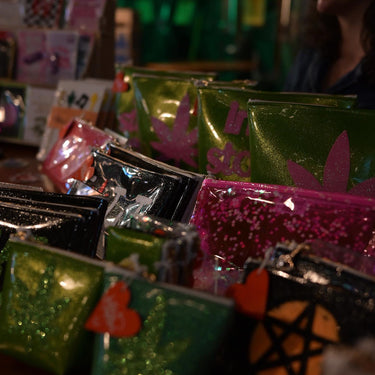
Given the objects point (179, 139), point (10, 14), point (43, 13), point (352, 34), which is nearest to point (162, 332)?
point (179, 139)

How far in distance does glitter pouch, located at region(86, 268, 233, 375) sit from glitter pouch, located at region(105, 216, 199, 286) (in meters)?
0.03

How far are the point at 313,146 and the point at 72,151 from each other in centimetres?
71

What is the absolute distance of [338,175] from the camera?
81cm

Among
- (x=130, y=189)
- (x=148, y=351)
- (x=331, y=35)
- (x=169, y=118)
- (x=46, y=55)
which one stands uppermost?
(x=331, y=35)

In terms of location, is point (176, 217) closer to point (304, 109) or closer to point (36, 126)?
point (304, 109)

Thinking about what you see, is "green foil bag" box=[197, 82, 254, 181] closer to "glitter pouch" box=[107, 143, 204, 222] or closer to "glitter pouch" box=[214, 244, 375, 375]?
"glitter pouch" box=[107, 143, 204, 222]

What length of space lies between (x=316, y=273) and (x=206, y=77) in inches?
33.0

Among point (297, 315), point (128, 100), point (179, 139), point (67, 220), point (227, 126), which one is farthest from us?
point (128, 100)

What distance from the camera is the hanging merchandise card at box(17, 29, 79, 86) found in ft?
5.65

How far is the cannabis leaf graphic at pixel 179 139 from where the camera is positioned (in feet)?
3.80

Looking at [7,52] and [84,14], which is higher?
[84,14]

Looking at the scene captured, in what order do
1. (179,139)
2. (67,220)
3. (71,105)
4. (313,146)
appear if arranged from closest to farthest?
(67,220)
(313,146)
(179,139)
(71,105)

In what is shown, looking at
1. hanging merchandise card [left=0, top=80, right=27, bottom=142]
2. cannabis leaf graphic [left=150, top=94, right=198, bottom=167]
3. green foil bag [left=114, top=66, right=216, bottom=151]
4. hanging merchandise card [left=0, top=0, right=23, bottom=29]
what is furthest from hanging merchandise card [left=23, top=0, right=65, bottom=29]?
cannabis leaf graphic [left=150, top=94, right=198, bottom=167]

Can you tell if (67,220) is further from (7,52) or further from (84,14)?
(7,52)
